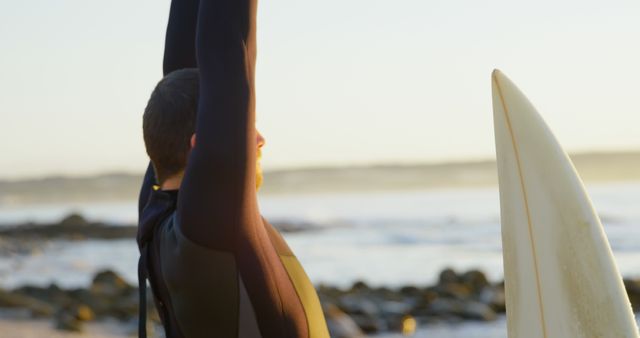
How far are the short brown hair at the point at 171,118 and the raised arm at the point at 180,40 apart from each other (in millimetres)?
349

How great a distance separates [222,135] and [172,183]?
9.3 inches

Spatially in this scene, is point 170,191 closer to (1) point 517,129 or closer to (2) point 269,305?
(2) point 269,305

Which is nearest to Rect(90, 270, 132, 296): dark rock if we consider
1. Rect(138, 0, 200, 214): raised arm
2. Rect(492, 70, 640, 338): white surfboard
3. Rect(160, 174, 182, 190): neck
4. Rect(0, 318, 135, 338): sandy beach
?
Rect(0, 318, 135, 338): sandy beach

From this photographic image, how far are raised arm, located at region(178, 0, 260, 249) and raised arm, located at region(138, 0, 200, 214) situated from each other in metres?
0.40

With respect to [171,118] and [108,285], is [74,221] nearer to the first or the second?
[108,285]

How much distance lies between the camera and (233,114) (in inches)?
67.8

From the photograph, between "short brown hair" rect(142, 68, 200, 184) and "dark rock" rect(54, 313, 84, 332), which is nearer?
"short brown hair" rect(142, 68, 200, 184)

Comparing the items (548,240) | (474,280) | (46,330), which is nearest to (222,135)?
(548,240)

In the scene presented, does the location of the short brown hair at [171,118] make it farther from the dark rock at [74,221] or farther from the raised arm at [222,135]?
the dark rock at [74,221]

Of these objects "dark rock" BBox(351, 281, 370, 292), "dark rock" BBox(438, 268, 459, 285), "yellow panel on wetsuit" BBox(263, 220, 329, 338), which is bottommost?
"dark rock" BBox(351, 281, 370, 292)

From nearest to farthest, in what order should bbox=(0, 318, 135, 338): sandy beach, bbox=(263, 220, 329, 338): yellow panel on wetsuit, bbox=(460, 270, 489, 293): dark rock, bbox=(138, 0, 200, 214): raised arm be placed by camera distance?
bbox=(263, 220, 329, 338): yellow panel on wetsuit, bbox=(138, 0, 200, 214): raised arm, bbox=(0, 318, 135, 338): sandy beach, bbox=(460, 270, 489, 293): dark rock

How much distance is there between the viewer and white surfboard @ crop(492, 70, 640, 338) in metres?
2.46

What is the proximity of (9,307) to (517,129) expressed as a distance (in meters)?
8.65

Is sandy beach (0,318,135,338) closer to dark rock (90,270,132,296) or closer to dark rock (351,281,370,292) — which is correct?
dark rock (90,270,132,296)
